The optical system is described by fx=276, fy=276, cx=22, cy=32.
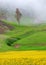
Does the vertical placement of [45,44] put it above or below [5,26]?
below

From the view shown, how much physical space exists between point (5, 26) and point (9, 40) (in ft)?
233

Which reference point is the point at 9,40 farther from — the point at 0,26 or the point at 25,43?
the point at 0,26

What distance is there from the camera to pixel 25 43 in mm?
106500

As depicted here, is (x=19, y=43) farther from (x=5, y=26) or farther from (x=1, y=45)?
(x=5, y=26)

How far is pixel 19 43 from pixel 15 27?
77830 mm

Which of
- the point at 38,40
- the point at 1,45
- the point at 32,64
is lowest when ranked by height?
the point at 32,64

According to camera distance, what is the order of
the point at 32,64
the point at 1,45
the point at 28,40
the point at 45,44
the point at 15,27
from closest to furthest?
the point at 32,64, the point at 1,45, the point at 45,44, the point at 28,40, the point at 15,27

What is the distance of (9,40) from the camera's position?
114 meters

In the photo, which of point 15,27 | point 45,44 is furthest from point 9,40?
point 15,27

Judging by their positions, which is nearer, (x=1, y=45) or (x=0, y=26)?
(x=1, y=45)

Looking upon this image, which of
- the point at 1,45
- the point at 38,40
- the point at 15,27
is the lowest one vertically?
the point at 1,45

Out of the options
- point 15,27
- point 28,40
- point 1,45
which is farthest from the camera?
point 15,27

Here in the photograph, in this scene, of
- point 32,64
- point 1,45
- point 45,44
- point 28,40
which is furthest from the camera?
point 28,40

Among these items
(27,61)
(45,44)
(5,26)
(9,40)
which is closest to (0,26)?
(5,26)
